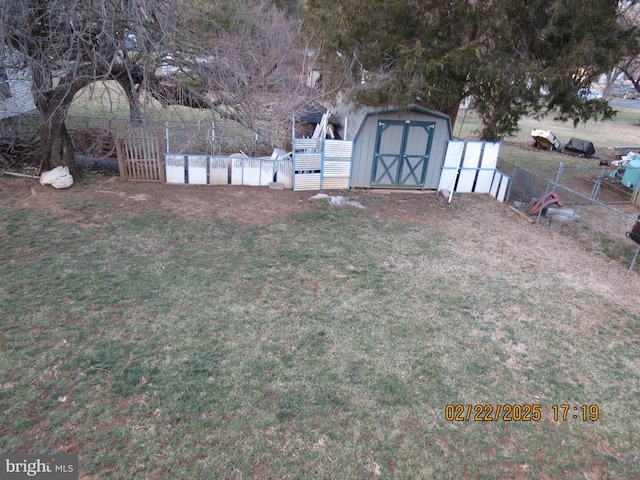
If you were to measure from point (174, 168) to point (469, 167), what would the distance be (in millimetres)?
8527

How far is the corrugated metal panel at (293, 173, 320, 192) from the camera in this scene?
38.5 feet

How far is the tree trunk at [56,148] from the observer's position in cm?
1069

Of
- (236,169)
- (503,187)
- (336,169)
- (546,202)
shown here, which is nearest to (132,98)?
(236,169)

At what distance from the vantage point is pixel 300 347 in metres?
5.35

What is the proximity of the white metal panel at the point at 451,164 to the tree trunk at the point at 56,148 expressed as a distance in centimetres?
1025

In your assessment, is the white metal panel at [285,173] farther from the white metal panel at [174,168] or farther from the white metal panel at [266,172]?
the white metal panel at [174,168]

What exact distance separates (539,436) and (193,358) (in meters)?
3.93

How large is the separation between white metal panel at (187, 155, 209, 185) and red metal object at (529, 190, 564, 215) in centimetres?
897

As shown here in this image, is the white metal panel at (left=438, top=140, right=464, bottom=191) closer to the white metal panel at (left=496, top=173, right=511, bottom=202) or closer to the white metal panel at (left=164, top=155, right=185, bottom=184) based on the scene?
the white metal panel at (left=496, top=173, right=511, bottom=202)

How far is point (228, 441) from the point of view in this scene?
3.94m

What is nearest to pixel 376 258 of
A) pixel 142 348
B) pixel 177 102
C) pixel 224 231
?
pixel 224 231

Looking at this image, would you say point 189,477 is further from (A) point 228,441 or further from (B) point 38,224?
(B) point 38,224

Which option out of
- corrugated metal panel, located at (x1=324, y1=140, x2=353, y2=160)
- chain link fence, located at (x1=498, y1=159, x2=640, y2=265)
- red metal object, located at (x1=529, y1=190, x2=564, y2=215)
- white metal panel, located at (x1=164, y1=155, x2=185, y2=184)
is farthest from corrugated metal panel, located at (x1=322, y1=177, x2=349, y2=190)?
red metal object, located at (x1=529, y1=190, x2=564, y2=215)

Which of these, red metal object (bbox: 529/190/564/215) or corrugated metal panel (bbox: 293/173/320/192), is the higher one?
red metal object (bbox: 529/190/564/215)
